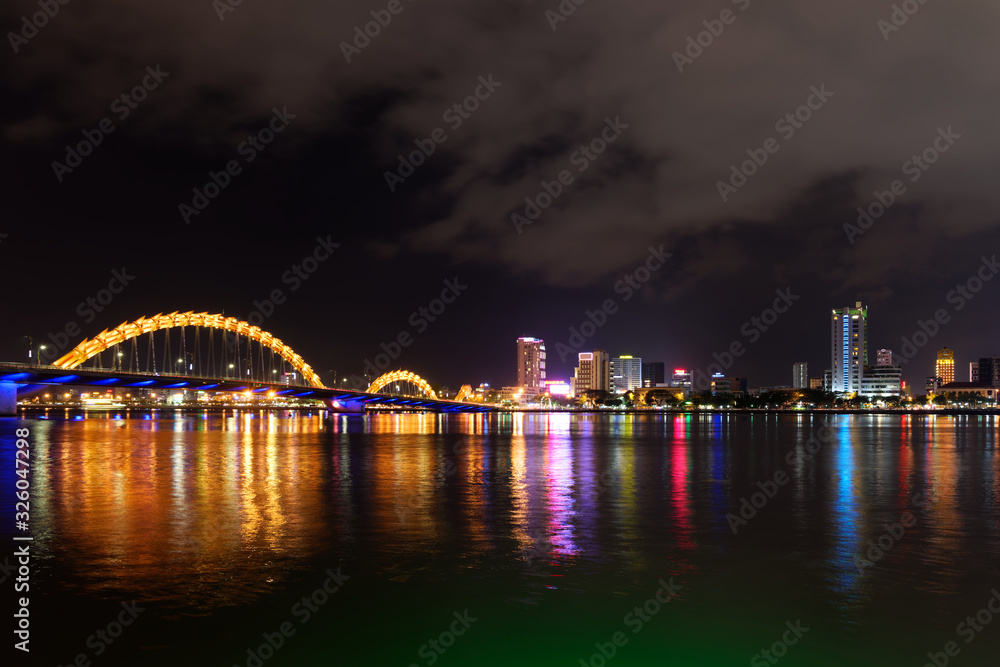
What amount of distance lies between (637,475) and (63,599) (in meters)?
24.9

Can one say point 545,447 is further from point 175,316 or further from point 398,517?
point 175,316

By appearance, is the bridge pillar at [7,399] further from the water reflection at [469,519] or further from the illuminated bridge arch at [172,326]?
the water reflection at [469,519]

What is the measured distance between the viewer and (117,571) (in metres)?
14.7

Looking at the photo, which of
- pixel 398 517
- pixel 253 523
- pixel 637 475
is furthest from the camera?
pixel 637 475

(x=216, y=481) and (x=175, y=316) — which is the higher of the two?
(x=175, y=316)

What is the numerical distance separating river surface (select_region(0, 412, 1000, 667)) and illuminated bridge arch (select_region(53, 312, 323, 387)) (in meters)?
79.9

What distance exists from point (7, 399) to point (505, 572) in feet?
327

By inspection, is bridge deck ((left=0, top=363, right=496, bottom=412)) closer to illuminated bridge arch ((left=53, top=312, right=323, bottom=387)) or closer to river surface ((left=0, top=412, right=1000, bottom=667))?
illuminated bridge arch ((left=53, top=312, right=323, bottom=387))

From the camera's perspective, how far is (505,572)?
1509 centimetres

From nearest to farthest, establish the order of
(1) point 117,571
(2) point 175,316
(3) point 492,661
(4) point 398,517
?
(3) point 492,661 → (1) point 117,571 → (4) point 398,517 → (2) point 175,316

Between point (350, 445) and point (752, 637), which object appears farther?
point (350, 445)

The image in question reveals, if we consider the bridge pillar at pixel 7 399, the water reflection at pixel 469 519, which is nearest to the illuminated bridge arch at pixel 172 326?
the bridge pillar at pixel 7 399

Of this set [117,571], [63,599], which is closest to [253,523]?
[117,571]

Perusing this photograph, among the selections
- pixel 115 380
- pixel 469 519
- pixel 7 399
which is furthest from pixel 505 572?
pixel 7 399
